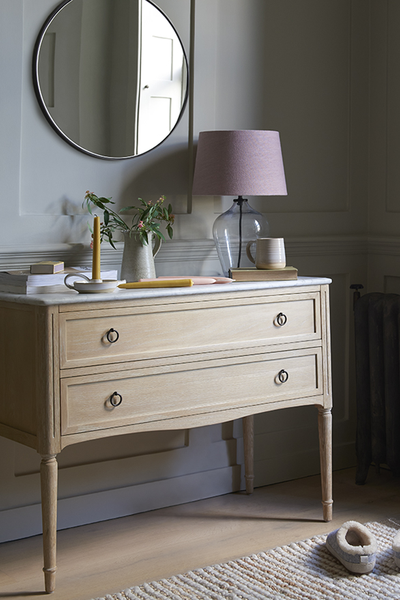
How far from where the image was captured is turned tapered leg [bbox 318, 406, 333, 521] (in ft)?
7.97

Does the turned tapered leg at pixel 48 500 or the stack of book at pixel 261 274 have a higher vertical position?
the stack of book at pixel 261 274

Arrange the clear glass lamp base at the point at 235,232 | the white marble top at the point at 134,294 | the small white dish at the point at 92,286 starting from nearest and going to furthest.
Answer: the white marble top at the point at 134,294 → the small white dish at the point at 92,286 → the clear glass lamp base at the point at 235,232

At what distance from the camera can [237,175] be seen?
7.79ft

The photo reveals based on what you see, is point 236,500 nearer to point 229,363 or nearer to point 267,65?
point 229,363

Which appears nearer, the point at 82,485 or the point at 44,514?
the point at 44,514

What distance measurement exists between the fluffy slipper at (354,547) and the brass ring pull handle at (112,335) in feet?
2.90

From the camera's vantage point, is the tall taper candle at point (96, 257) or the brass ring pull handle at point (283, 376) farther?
the brass ring pull handle at point (283, 376)

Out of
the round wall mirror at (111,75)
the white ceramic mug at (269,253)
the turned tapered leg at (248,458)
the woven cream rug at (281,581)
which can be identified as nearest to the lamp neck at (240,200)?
the white ceramic mug at (269,253)

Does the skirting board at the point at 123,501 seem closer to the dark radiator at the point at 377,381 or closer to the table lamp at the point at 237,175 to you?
the dark radiator at the point at 377,381

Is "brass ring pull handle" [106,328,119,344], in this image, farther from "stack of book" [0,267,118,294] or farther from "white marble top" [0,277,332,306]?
"stack of book" [0,267,118,294]

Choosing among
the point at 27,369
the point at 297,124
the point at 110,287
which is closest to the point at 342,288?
the point at 297,124

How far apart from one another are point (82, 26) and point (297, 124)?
38.1 inches

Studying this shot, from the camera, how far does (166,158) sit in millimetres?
2561

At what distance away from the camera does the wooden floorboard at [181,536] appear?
6.81 feet
